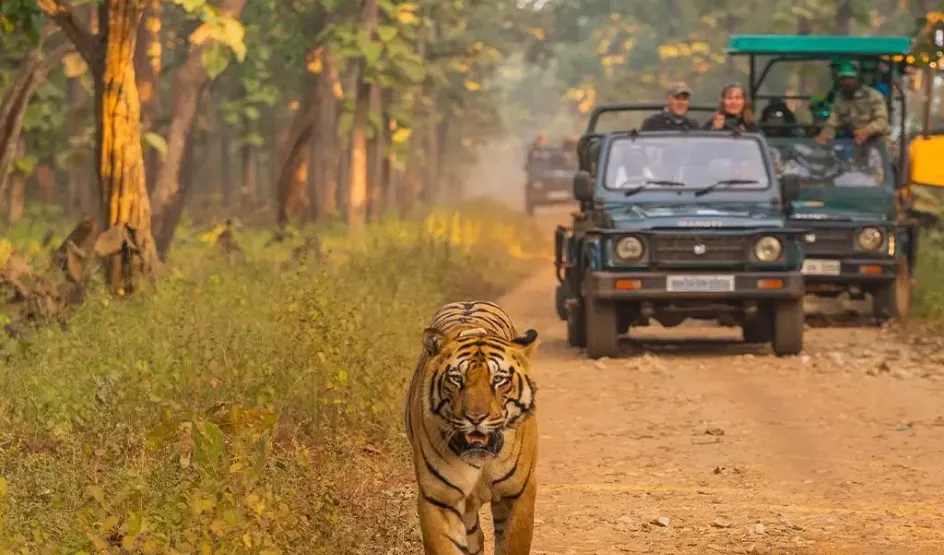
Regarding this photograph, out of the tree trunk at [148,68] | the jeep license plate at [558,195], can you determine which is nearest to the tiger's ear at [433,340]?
the tree trunk at [148,68]

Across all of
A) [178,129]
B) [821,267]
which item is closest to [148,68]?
[178,129]

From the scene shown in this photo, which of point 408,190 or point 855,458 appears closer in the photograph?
point 855,458

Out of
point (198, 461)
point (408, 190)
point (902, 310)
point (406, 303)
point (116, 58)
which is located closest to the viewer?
point (198, 461)

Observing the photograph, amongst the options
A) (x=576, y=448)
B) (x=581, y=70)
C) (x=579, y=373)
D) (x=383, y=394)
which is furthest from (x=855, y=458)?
(x=581, y=70)

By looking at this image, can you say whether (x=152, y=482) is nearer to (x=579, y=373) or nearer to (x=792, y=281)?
(x=579, y=373)

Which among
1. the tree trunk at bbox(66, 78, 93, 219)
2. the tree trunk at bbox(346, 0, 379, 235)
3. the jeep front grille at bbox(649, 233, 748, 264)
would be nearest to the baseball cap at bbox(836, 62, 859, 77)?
the jeep front grille at bbox(649, 233, 748, 264)

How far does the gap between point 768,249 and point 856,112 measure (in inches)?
171

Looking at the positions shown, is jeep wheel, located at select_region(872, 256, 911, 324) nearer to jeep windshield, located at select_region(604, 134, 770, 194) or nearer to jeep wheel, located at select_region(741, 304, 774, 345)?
jeep wheel, located at select_region(741, 304, 774, 345)

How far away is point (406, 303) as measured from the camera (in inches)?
575

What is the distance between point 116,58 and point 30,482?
673 centimetres

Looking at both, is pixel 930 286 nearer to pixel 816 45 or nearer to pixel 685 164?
pixel 816 45

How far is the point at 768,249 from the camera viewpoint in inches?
554

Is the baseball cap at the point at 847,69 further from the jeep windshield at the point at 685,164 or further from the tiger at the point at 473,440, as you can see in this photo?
the tiger at the point at 473,440

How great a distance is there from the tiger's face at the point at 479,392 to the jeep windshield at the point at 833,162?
11631 mm
